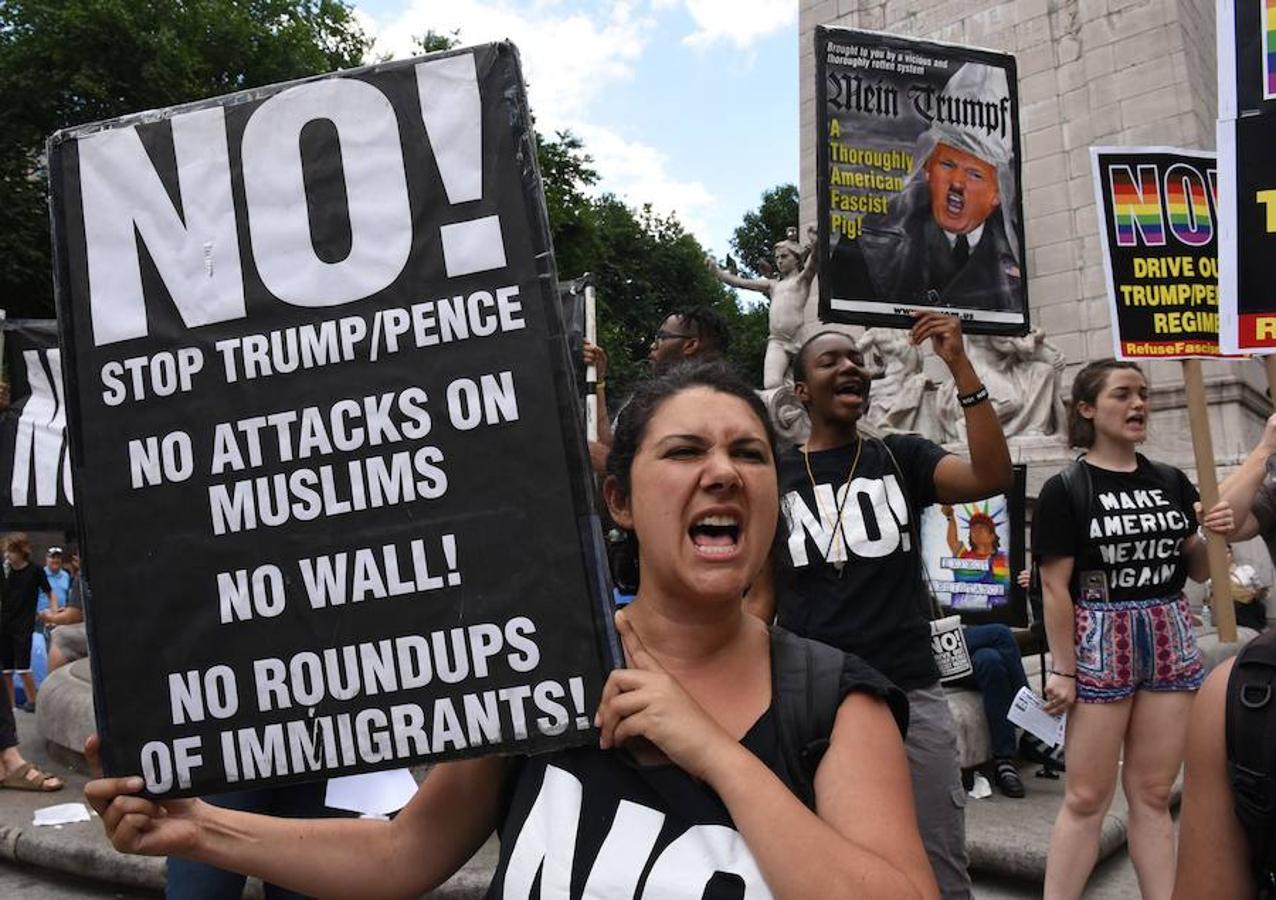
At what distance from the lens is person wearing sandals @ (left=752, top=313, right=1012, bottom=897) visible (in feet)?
9.17

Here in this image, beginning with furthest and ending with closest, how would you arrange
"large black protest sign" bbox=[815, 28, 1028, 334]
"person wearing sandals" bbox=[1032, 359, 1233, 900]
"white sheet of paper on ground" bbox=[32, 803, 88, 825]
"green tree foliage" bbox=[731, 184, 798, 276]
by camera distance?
"green tree foliage" bbox=[731, 184, 798, 276] < "white sheet of paper on ground" bbox=[32, 803, 88, 825] < "large black protest sign" bbox=[815, 28, 1028, 334] < "person wearing sandals" bbox=[1032, 359, 1233, 900]

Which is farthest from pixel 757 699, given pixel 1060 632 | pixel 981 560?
pixel 981 560

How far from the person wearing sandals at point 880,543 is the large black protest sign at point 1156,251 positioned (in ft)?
4.62

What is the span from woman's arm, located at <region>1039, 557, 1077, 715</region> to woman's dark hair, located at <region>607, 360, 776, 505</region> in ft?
7.27

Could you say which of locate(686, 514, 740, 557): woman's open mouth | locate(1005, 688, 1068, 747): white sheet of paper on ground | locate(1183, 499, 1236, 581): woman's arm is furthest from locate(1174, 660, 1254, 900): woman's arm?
locate(1005, 688, 1068, 747): white sheet of paper on ground

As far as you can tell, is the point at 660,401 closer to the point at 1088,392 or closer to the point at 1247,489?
the point at 1247,489

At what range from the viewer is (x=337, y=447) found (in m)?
1.71

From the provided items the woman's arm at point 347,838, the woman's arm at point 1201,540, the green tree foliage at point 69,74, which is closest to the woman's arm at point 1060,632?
the woman's arm at point 1201,540

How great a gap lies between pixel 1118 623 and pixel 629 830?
2617mm

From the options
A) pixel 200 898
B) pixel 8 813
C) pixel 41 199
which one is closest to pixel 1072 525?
pixel 200 898

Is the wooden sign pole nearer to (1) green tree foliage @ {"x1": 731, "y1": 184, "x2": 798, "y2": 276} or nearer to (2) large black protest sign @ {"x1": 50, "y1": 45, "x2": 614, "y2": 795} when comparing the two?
(2) large black protest sign @ {"x1": 50, "y1": 45, "x2": 614, "y2": 795}

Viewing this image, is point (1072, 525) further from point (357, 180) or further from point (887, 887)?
point (357, 180)

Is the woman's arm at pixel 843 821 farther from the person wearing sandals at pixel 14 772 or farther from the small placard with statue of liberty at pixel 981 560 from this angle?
the person wearing sandals at pixel 14 772

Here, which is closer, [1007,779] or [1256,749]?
[1256,749]
